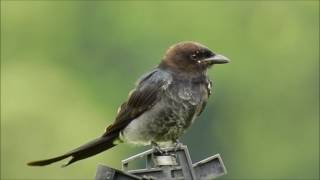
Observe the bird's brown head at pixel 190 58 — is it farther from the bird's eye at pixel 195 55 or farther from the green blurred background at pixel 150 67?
the green blurred background at pixel 150 67

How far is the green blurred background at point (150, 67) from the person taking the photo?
129 feet

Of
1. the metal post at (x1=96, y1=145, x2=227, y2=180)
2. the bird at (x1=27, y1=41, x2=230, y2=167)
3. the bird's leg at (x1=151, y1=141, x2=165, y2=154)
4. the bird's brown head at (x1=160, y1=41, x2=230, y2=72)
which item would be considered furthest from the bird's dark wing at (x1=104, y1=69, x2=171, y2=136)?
Answer: the metal post at (x1=96, y1=145, x2=227, y2=180)

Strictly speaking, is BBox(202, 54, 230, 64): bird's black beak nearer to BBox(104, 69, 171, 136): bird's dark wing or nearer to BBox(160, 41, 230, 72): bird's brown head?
BBox(160, 41, 230, 72): bird's brown head

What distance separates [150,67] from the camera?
36.3 m

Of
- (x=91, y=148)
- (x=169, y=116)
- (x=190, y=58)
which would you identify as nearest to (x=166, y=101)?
(x=169, y=116)

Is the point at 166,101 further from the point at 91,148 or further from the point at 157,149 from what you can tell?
the point at 157,149

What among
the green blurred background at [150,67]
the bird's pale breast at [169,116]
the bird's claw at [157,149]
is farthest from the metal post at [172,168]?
the green blurred background at [150,67]

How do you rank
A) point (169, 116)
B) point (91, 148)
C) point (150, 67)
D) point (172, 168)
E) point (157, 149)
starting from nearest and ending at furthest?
point (172, 168), point (157, 149), point (91, 148), point (169, 116), point (150, 67)

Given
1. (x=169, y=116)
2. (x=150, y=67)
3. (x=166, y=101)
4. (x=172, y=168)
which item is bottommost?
(x=172, y=168)

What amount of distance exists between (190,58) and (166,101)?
1.18 feet

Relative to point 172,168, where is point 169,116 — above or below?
above

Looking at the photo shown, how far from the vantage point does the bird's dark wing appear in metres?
10.6

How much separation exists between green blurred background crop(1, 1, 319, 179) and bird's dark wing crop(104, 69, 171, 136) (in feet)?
74.1

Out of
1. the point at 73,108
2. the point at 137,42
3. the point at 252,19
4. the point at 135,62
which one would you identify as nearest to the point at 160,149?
the point at 73,108
